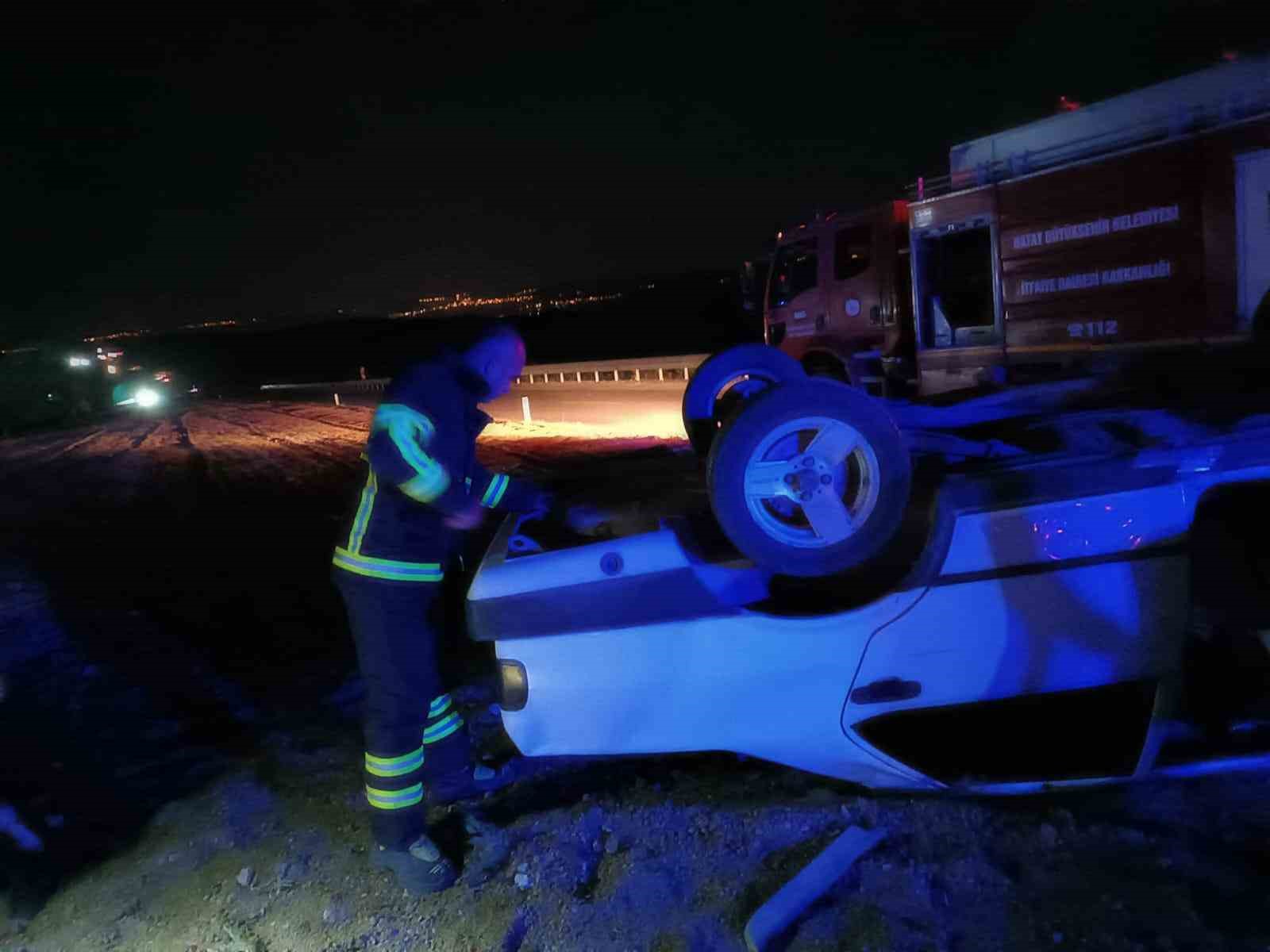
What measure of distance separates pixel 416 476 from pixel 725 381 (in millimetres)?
1528

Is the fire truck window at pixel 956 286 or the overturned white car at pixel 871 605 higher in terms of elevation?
the fire truck window at pixel 956 286

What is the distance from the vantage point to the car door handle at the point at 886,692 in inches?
115

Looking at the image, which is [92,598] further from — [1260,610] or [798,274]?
[798,274]

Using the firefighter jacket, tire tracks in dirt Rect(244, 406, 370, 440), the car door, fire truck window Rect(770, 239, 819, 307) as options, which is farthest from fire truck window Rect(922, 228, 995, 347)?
tire tracks in dirt Rect(244, 406, 370, 440)

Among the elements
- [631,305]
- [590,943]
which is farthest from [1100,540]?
[631,305]

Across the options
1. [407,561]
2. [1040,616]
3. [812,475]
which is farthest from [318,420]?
[1040,616]

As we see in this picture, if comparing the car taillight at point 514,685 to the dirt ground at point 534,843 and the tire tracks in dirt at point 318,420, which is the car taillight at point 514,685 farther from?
the tire tracks in dirt at point 318,420

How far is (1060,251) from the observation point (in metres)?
9.48

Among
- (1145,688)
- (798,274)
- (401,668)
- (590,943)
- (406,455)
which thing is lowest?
(590,943)

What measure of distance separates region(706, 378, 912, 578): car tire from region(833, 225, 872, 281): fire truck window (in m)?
8.98

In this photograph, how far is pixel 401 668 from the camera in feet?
10.6

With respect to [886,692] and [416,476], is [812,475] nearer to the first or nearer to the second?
[886,692]

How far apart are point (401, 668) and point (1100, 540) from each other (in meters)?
2.16

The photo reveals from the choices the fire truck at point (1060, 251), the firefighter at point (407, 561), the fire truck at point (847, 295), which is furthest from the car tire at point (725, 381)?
the fire truck at point (847, 295)
